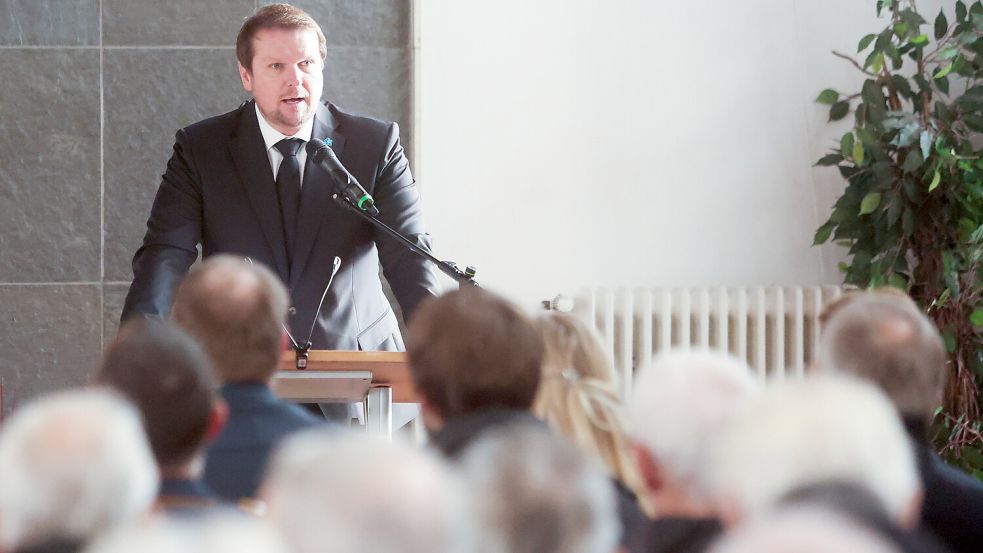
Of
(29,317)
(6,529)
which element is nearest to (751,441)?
(6,529)

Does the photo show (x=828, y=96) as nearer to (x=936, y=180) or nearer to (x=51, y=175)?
(x=936, y=180)

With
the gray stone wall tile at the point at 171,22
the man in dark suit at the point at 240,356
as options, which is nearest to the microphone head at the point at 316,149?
the man in dark suit at the point at 240,356

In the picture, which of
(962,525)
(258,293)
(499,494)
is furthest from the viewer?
(258,293)

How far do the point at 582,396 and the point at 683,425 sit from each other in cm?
50

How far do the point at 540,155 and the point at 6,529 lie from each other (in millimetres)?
4248

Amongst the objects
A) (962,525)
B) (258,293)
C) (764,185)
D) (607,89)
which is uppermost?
(607,89)

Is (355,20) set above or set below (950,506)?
above

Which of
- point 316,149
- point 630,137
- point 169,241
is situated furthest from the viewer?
point 630,137

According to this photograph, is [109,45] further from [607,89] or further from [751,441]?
[751,441]

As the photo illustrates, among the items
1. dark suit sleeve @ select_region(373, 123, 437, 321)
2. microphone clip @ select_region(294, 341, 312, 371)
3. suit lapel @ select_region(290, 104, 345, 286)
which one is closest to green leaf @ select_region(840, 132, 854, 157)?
dark suit sleeve @ select_region(373, 123, 437, 321)

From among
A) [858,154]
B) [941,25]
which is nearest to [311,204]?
[858,154]

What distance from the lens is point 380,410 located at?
342 centimetres

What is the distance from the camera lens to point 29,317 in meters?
5.20

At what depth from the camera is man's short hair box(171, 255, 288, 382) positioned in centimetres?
214
